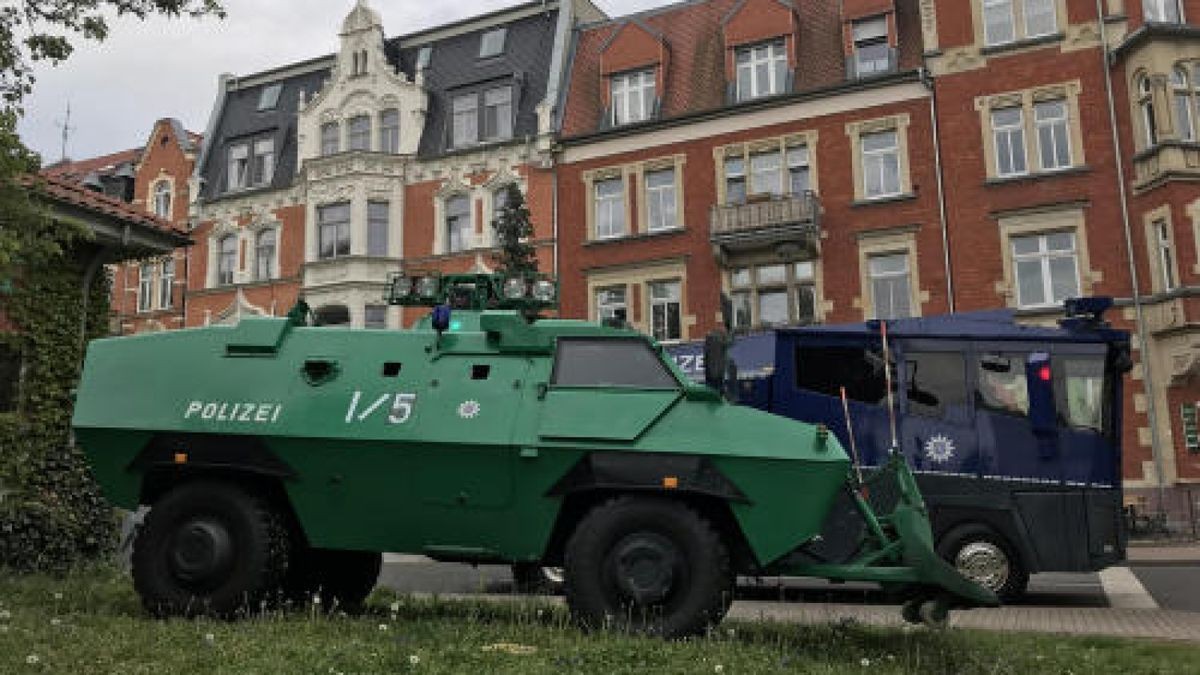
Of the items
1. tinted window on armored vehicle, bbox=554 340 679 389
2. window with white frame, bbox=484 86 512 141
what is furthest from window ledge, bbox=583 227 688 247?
tinted window on armored vehicle, bbox=554 340 679 389

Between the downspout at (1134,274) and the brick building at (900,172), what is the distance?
0.15 ft

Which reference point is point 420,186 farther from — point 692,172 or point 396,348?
point 396,348

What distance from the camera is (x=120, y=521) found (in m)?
12.0

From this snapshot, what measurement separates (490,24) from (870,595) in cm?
2548

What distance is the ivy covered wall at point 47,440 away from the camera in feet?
36.2

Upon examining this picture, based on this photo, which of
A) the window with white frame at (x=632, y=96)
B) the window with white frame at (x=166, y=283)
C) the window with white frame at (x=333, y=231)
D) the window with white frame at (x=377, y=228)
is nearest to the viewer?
the window with white frame at (x=632, y=96)

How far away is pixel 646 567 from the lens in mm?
6602

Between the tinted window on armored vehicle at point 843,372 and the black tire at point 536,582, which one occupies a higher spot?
the tinted window on armored vehicle at point 843,372

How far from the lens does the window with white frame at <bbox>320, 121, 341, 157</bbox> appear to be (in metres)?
32.5

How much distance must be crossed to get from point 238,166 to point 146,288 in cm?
591

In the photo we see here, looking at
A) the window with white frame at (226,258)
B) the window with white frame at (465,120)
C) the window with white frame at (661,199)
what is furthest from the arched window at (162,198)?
the window with white frame at (661,199)

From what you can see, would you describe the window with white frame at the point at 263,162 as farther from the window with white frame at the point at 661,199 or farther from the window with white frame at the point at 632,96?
the window with white frame at the point at 661,199

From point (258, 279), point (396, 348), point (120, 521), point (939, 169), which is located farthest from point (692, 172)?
point (396, 348)

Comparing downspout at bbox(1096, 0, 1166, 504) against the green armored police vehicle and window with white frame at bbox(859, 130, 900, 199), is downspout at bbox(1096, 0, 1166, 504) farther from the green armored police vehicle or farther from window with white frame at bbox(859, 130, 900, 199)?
the green armored police vehicle
